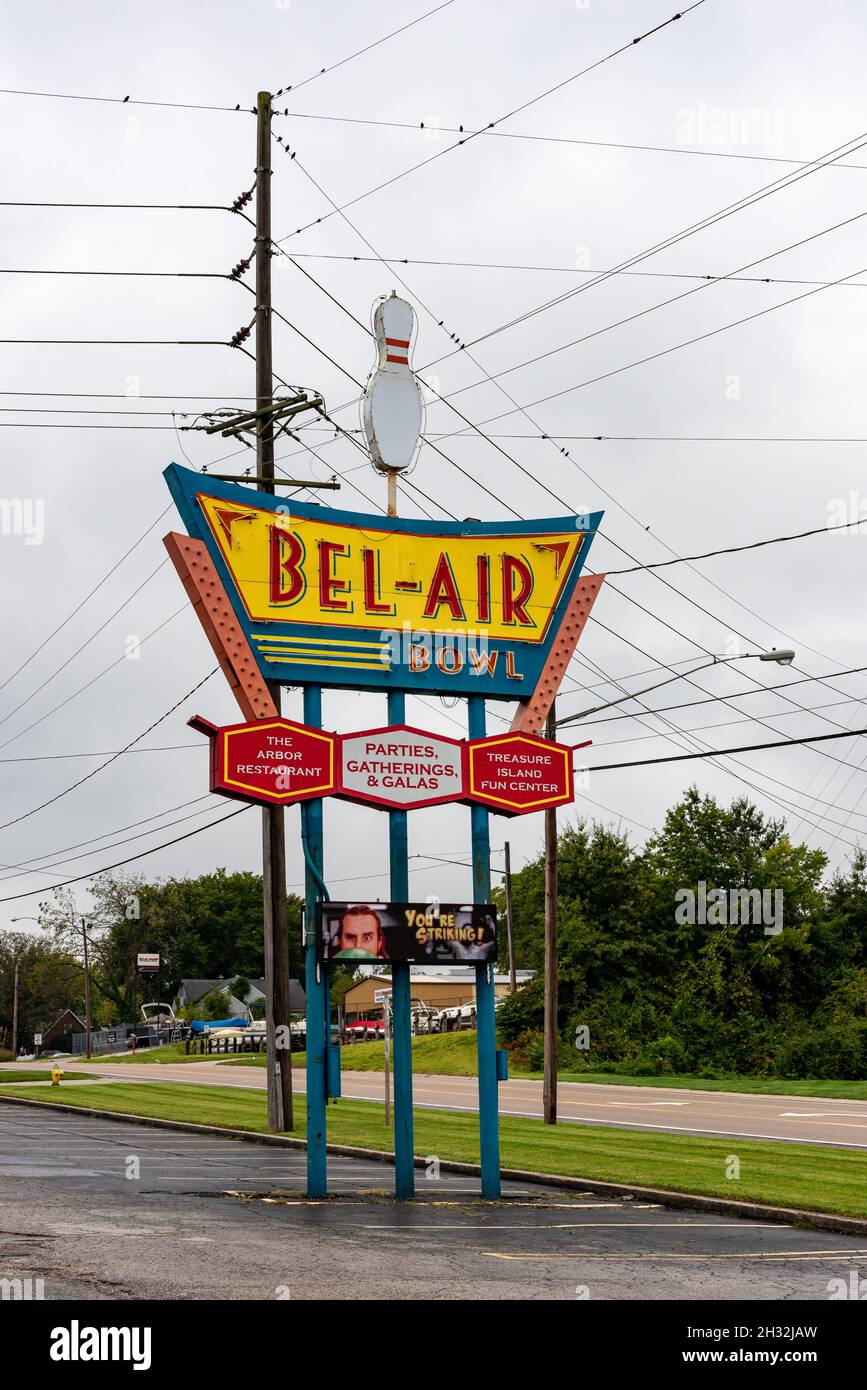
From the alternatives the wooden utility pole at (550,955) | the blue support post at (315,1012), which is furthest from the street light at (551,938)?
the blue support post at (315,1012)

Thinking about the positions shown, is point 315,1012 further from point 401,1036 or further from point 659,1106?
point 659,1106

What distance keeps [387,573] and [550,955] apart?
46.1 feet

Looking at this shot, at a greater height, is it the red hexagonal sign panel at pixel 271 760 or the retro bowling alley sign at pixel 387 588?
the retro bowling alley sign at pixel 387 588

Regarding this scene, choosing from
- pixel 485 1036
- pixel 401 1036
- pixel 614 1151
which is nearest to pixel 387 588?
pixel 401 1036

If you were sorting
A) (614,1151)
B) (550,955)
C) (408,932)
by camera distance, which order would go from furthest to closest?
(550,955) < (614,1151) < (408,932)

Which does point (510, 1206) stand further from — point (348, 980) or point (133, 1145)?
point (348, 980)

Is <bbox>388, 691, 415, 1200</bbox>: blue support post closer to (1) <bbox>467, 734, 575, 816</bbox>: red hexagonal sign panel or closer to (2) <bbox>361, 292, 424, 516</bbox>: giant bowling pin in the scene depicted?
(1) <bbox>467, 734, 575, 816</bbox>: red hexagonal sign panel

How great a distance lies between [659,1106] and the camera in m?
34.2

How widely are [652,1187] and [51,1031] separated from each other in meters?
128

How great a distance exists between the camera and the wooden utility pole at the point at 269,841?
24.9 metres

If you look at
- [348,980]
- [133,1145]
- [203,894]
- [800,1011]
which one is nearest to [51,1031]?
[203,894]

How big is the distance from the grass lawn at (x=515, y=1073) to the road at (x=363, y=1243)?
77.2ft

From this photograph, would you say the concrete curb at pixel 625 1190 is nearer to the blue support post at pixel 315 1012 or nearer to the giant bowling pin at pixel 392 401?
the blue support post at pixel 315 1012

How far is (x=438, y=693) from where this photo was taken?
17469 mm
